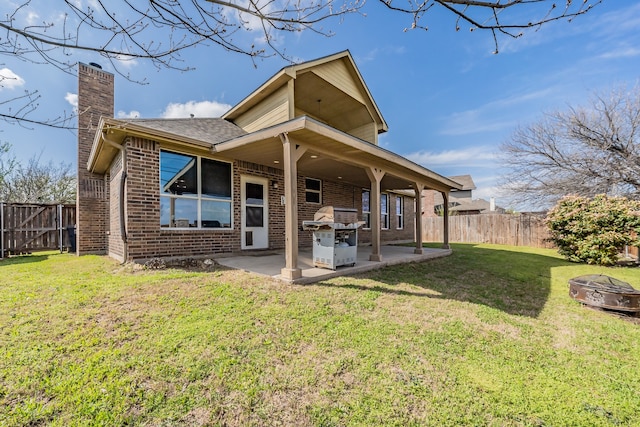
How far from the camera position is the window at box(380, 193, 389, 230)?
13.7m

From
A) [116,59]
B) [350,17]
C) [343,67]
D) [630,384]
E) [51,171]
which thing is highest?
[343,67]

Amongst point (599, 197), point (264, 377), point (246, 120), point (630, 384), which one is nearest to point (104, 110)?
point (246, 120)

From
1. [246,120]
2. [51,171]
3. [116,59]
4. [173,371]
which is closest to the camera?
[116,59]

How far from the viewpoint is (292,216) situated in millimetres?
4789

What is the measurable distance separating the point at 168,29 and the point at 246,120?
7309 mm

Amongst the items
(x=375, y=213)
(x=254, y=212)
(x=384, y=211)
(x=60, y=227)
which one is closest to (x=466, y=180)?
(x=384, y=211)

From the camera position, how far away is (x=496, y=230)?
16.2 meters

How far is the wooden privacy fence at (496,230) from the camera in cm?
1461

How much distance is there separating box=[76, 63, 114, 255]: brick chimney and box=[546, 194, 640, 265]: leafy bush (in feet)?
54.6

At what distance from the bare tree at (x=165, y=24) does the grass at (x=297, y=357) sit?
7.05ft

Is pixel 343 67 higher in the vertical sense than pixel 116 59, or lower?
higher

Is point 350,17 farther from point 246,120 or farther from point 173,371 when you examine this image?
point 246,120

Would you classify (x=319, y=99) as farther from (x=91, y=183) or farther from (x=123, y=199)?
(x=91, y=183)

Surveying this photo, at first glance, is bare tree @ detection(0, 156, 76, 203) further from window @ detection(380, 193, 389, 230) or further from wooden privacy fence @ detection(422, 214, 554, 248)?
wooden privacy fence @ detection(422, 214, 554, 248)
